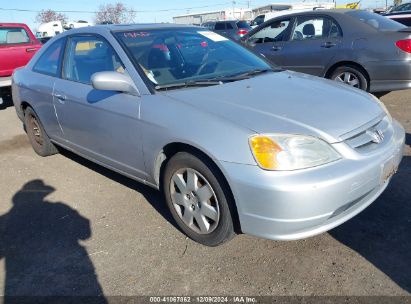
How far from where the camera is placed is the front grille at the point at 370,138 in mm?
2605

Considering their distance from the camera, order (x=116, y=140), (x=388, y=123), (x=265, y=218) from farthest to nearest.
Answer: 1. (x=116, y=140)
2. (x=388, y=123)
3. (x=265, y=218)

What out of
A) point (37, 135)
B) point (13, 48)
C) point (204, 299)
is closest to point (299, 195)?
point (204, 299)

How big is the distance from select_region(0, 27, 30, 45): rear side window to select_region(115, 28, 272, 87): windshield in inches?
259

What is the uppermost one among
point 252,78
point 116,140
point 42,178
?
point 252,78

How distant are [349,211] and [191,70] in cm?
176

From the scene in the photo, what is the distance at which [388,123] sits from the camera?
3.09 m

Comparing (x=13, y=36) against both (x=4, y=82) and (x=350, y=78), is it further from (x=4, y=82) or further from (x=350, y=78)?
(x=350, y=78)

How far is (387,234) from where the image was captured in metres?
2.97

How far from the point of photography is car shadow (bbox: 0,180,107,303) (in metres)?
2.64

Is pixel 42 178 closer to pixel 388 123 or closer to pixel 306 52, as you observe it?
pixel 388 123

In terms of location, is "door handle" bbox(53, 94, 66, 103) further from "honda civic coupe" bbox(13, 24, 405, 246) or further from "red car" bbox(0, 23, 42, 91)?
"red car" bbox(0, 23, 42, 91)

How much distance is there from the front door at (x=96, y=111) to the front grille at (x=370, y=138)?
1.60 m

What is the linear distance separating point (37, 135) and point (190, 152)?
317cm

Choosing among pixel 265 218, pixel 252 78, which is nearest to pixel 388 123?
pixel 252 78
